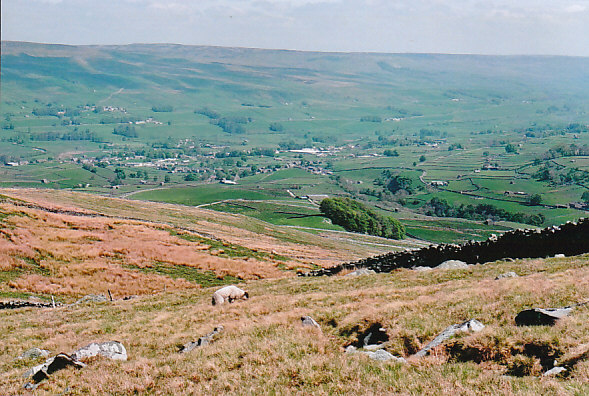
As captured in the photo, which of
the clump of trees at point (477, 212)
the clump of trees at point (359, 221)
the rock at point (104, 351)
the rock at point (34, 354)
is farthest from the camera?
the clump of trees at point (477, 212)

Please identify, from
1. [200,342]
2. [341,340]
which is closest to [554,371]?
[341,340]

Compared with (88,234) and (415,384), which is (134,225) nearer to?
(88,234)

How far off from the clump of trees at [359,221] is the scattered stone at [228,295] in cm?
10454

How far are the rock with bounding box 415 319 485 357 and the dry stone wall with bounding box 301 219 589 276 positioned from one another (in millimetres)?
16050

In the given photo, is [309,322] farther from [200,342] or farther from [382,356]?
[382,356]

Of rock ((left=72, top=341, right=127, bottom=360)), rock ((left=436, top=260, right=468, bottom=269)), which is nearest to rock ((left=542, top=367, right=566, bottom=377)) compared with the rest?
rock ((left=72, top=341, right=127, bottom=360))

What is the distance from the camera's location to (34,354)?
19016 mm

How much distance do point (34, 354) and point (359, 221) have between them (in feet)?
392

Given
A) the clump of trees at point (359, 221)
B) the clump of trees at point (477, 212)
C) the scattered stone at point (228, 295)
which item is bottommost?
the clump of trees at point (477, 212)

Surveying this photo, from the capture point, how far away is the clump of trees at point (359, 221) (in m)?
133

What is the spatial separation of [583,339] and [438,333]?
13.2 ft

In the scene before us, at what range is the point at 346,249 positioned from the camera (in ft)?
271

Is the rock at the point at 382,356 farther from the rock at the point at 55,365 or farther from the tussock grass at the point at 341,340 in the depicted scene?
the rock at the point at 55,365

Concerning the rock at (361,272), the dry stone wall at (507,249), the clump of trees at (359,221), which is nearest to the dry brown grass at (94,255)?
the rock at (361,272)
